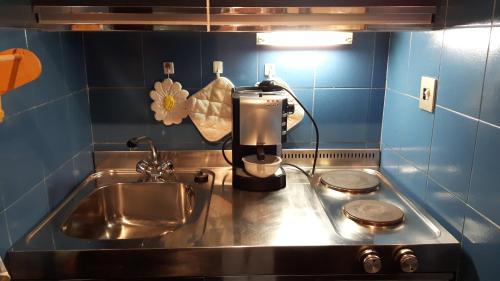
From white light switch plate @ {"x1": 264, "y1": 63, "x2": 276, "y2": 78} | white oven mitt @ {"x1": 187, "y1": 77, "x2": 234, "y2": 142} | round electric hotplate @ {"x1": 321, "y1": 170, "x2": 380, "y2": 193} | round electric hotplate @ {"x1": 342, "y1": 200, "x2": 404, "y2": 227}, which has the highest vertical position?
white light switch plate @ {"x1": 264, "y1": 63, "x2": 276, "y2": 78}

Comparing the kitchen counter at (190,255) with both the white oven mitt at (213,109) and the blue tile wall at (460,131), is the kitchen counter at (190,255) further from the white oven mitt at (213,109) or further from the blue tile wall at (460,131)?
the white oven mitt at (213,109)

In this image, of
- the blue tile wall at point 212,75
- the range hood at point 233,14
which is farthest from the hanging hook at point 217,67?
the range hood at point 233,14

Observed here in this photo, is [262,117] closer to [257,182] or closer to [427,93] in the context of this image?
[257,182]

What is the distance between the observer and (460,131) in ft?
3.37

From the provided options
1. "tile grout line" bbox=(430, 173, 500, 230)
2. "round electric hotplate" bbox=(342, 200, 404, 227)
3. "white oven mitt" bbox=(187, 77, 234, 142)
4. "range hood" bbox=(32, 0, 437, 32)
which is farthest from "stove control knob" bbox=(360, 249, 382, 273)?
"white oven mitt" bbox=(187, 77, 234, 142)

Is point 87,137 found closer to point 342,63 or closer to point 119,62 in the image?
point 119,62

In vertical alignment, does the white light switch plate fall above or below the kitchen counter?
above

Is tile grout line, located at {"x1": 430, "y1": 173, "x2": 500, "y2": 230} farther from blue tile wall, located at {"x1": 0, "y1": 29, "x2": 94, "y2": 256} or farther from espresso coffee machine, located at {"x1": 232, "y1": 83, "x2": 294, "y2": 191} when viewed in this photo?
blue tile wall, located at {"x1": 0, "y1": 29, "x2": 94, "y2": 256}

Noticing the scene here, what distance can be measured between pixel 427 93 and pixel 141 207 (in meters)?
1.02

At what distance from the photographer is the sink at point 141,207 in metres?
1.39

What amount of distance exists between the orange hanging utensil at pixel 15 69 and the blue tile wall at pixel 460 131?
3.41 feet

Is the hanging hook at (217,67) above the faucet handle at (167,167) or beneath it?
above

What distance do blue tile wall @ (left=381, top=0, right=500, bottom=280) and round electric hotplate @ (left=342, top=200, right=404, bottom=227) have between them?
4.6 inches

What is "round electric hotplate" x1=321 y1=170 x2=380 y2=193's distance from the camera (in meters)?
1.36
